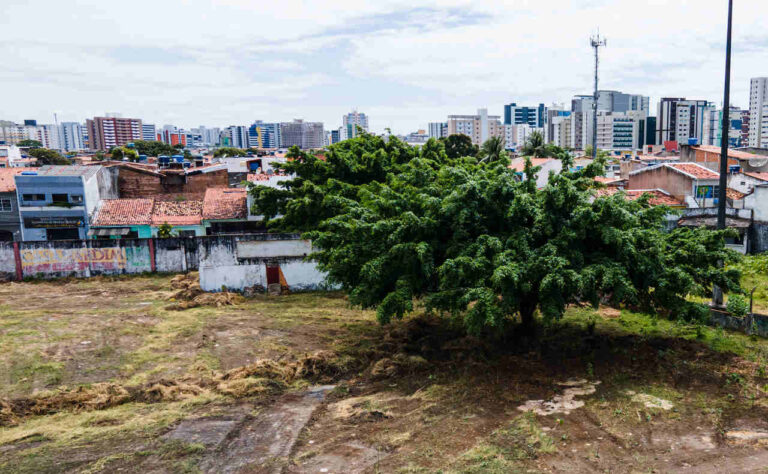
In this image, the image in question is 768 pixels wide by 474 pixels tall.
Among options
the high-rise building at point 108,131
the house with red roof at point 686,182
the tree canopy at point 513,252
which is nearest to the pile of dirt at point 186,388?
the tree canopy at point 513,252

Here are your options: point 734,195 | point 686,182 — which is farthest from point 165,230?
point 734,195

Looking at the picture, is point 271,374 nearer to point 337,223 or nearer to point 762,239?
point 337,223

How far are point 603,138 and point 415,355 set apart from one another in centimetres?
12489

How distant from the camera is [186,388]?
1177 centimetres

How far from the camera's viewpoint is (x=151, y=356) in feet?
46.6

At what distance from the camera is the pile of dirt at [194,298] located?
65.1 ft

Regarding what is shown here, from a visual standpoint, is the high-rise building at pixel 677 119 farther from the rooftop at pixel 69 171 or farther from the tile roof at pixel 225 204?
the rooftop at pixel 69 171

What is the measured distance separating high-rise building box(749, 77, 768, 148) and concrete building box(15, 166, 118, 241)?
125 m

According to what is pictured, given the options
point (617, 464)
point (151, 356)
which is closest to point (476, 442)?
point (617, 464)

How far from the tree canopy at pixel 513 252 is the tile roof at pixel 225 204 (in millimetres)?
19188

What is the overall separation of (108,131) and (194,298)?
171 meters

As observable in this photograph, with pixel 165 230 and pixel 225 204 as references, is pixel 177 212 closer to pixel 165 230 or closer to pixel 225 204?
pixel 165 230

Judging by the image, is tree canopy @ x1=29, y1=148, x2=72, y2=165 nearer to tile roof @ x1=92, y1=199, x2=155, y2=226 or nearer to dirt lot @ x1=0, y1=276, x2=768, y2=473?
tile roof @ x1=92, y1=199, x2=155, y2=226

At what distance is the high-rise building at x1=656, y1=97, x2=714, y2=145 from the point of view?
376 feet
